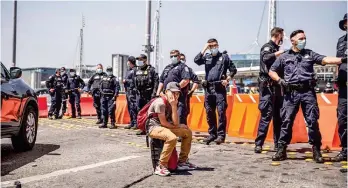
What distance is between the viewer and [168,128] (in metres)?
4.96

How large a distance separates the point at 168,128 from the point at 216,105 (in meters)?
2.73

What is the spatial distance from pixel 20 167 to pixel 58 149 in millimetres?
1649

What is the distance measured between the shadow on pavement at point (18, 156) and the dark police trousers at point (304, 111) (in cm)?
377

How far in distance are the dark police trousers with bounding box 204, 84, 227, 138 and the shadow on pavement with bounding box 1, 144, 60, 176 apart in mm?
2952

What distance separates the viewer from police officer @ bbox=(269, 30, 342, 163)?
5.47 meters

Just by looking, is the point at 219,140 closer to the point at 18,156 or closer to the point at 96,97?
the point at 18,156

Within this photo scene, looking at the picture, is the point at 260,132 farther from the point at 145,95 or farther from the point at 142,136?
the point at 145,95

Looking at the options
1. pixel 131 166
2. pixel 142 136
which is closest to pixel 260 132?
pixel 131 166

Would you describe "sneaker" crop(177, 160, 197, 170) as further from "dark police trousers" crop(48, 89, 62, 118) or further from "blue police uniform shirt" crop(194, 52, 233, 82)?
"dark police trousers" crop(48, 89, 62, 118)

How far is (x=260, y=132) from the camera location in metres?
6.46

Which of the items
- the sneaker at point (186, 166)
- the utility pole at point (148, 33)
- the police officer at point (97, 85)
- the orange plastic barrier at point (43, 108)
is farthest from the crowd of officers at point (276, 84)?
the orange plastic barrier at point (43, 108)

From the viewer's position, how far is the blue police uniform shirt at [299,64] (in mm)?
5488

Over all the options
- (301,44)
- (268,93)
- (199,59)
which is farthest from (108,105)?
(301,44)

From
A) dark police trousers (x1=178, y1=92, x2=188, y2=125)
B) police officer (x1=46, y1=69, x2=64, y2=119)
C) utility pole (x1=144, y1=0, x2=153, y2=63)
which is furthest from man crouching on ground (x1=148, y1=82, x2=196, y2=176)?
police officer (x1=46, y1=69, x2=64, y2=119)
